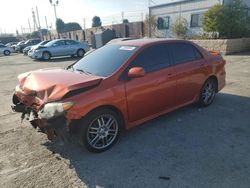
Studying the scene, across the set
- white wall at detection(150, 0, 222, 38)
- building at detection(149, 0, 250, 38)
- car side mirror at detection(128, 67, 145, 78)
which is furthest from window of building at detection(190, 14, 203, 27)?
car side mirror at detection(128, 67, 145, 78)

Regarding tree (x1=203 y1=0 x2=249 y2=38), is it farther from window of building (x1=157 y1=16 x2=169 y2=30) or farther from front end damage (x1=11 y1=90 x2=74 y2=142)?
front end damage (x1=11 y1=90 x2=74 y2=142)

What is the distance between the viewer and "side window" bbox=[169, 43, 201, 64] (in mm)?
5000

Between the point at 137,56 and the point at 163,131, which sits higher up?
the point at 137,56

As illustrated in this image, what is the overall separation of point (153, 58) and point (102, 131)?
164cm

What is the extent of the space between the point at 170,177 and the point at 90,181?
104 cm

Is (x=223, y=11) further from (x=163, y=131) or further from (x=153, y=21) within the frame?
(x=163, y=131)

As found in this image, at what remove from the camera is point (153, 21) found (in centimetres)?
2672

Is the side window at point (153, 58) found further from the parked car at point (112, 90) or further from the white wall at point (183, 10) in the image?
the white wall at point (183, 10)

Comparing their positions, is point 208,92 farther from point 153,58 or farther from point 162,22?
point 162,22

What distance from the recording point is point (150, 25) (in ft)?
88.5

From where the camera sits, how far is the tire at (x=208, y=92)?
5.68 m

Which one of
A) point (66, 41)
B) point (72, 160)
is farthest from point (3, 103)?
point (66, 41)

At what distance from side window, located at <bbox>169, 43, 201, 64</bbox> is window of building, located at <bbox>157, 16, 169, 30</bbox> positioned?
→ 21494mm

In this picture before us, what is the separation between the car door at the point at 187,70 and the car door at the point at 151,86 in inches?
7.6
